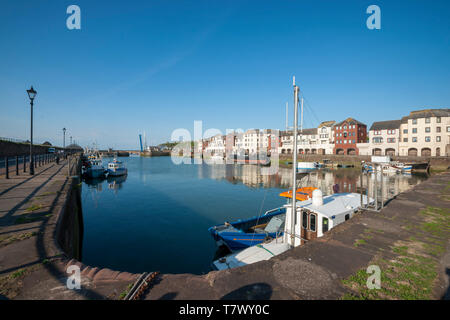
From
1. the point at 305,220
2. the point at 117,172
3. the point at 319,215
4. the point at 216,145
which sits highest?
the point at 216,145

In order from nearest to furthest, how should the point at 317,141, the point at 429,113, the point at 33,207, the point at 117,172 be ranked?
the point at 33,207 → the point at 117,172 → the point at 429,113 → the point at 317,141

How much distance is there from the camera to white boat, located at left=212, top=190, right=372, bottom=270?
8.99 metres

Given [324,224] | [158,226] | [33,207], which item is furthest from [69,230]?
[324,224]

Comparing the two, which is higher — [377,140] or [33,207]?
[377,140]

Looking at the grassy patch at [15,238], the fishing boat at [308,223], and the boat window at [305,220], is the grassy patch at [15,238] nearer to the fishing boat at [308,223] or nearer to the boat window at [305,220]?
the fishing boat at [308,223]

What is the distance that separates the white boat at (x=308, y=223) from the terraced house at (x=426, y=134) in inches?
2821

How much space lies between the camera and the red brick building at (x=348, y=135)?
241ft

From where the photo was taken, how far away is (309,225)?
9484mm

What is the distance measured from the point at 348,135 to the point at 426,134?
21409 mm

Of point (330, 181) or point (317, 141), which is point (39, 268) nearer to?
point (330, 181)

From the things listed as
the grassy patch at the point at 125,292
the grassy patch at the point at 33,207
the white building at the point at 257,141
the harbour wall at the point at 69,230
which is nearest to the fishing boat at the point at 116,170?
the harbour wall at the point at 69,230

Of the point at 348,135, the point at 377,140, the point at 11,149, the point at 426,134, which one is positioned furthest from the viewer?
the point at 348,135
